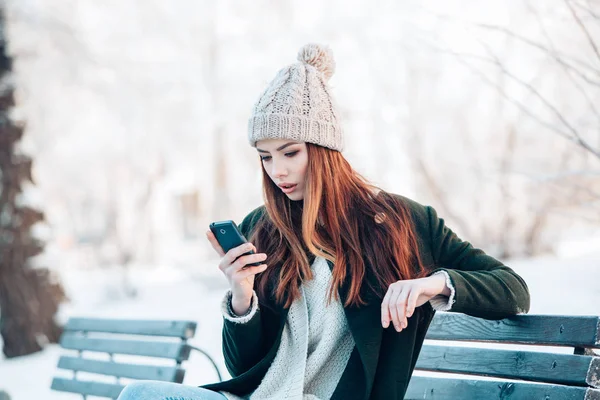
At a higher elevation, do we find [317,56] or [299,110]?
[317,56]

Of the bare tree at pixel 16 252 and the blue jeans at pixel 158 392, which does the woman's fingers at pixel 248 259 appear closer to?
Answer: the blue jeans at pixel 158 392

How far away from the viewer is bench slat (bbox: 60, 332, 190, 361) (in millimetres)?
3484

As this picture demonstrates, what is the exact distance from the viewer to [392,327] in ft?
8.13

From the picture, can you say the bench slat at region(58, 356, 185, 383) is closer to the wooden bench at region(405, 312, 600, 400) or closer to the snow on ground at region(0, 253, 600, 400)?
the wooden bench at region(405, 312, 600, 400)

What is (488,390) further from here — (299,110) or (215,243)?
(299,110)

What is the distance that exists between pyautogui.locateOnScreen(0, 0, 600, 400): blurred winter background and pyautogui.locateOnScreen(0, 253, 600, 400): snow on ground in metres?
0.04

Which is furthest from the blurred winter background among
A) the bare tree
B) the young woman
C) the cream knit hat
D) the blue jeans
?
the blue jeans

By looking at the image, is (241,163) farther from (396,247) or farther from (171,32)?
(396,247)

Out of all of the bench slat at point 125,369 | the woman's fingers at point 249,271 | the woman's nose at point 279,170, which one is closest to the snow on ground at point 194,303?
the bench slat at point 125,369

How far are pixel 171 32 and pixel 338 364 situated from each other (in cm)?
1295

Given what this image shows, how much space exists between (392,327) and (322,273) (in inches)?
12.8

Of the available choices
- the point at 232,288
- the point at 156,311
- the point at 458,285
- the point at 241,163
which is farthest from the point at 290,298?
the point at 241,163

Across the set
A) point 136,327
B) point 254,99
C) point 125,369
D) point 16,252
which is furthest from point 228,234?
point 254,99

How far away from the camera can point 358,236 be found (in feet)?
8.52
